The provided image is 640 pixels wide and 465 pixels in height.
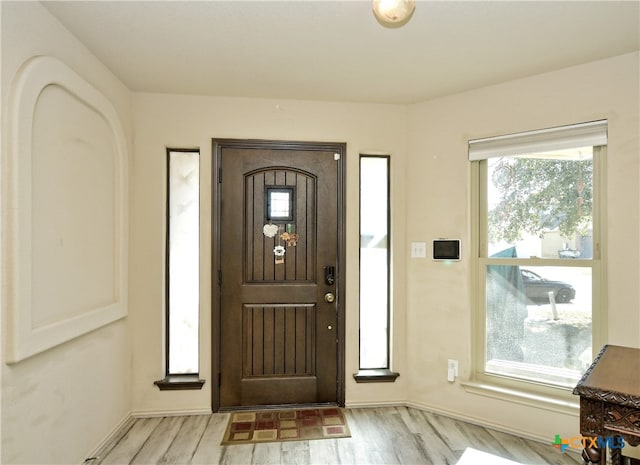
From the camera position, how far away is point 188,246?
9.67ft

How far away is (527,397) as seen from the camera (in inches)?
99.8

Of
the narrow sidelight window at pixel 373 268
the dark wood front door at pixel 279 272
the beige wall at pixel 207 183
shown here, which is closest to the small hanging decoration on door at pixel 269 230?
the dark wood front door at pixel 279 272

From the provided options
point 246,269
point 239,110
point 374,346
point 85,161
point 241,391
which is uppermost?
point 239,110

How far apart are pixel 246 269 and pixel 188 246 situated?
0.50 metres

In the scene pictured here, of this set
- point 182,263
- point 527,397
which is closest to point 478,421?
point 527,397

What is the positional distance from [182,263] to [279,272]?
77cm

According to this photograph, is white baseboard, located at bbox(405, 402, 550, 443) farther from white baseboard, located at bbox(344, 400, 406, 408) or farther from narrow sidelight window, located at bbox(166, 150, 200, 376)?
narrow sidelight window, located at bbox(166, 150, 200, 376)

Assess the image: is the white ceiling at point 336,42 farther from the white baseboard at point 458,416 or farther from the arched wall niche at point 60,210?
the white baseboard at point 458,416

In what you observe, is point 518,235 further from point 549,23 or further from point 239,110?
point 239,110

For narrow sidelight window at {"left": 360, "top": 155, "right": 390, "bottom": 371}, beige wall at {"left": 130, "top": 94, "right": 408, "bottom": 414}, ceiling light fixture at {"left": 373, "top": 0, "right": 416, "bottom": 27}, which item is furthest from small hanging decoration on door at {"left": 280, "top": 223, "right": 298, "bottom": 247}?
ceiling light fixture at {"left": 373, "top": 0, "right": 416, "bottom": 27}

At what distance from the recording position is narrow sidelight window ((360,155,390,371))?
308 cm

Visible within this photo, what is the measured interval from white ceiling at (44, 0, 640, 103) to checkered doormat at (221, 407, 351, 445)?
97.1 inches

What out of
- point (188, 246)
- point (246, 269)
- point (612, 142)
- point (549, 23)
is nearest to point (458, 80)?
point (549, 23)

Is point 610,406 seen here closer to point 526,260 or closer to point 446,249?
point 526,260
